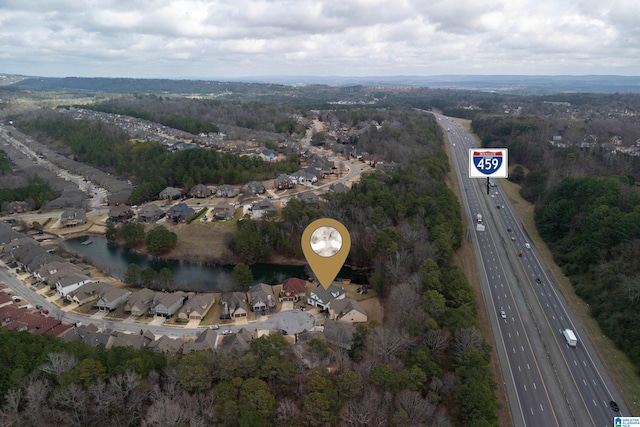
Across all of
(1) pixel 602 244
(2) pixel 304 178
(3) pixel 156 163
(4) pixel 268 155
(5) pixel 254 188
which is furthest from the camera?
(4) pixel 268 155

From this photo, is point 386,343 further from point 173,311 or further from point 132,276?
point 132,276

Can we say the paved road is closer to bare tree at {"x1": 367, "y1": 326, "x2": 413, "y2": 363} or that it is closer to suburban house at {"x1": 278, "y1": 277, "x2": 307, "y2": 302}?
suburban house at {"x1": 278, "y1": 277, "x2": 307, "y2": 302}

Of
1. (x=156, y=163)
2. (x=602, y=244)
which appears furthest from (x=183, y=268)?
(x=602, y=244)

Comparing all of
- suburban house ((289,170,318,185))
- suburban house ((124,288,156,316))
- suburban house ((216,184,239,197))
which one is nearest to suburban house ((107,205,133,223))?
suburban house ((216,184,239,197))

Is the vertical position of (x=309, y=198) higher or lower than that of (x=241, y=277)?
higher

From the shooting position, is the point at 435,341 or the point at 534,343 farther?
the point at 534,343

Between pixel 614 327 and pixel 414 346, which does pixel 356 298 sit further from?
pixel 614 327
